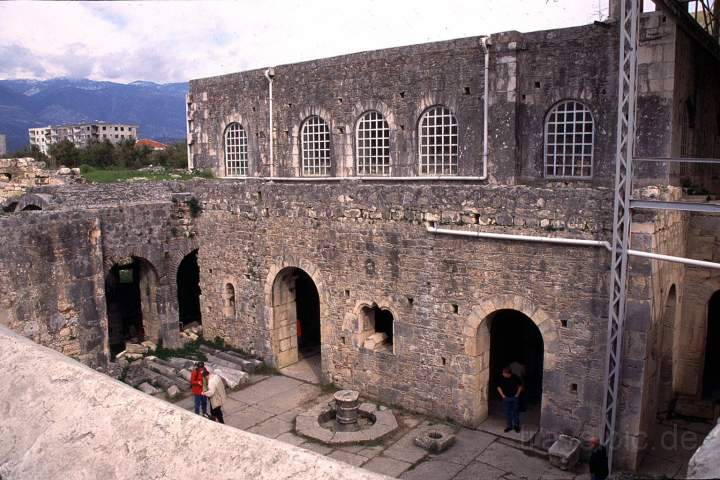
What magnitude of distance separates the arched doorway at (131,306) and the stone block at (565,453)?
11.2 meters

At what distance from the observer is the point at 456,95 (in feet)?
53.9

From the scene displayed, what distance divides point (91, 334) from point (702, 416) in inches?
526

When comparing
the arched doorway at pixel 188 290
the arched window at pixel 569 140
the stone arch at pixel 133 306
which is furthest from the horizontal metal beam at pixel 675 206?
the arched doorway at pixel 188 290

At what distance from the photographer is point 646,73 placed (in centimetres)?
1295

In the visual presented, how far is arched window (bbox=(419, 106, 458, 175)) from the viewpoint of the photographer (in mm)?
16933

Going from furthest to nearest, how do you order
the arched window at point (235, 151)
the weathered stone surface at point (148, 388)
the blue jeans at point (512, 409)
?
the arched window at point (235, 151), the weathered stone surface at point (148, 388), the blue jeans at point (512, 409)

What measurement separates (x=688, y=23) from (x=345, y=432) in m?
11.1

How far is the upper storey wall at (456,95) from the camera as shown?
568 inches

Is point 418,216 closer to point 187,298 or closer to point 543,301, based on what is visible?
point 543,301

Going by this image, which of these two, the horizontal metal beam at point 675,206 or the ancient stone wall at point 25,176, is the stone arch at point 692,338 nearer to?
the horizontal metal beam at point 675,206

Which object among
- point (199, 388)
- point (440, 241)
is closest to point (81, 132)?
point (199, 388)

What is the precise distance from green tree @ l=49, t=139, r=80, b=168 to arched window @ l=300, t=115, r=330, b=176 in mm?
24656

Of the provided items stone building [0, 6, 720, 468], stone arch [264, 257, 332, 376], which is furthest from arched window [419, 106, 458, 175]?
stone arch [264, 257, 332, 376]

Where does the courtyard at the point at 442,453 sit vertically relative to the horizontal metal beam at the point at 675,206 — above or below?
below
